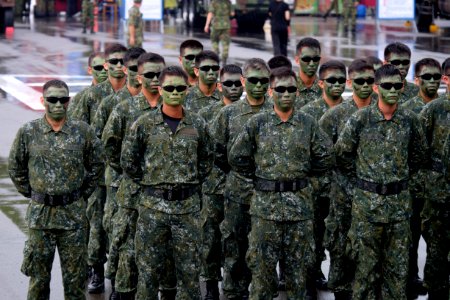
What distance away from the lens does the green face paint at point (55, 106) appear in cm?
925

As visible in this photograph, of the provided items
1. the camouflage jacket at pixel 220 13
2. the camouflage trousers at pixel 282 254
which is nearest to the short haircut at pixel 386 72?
the camouflage trousers at pixel 282 254

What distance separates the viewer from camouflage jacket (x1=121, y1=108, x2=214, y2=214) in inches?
357

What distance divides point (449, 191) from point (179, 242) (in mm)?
2521

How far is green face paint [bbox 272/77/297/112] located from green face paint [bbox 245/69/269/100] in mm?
736

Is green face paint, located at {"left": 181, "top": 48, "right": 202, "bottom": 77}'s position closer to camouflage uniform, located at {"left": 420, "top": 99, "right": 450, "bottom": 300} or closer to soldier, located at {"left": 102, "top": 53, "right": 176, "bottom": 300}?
soldier, located at {"left": 102, "top": 53, "right": 176, "bottom": 300}

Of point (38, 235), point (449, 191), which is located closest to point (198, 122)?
point (38, 235)

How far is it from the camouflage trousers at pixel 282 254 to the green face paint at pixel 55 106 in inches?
71.4

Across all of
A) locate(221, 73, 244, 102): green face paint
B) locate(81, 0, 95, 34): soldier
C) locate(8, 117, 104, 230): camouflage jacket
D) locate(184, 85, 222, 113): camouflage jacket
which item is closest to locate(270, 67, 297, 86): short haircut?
locate(221, 73, 244, 102): green face paint

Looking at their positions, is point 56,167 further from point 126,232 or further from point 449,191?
point 449,191

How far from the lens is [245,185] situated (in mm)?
10008

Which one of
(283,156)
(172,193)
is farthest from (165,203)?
(283,156)

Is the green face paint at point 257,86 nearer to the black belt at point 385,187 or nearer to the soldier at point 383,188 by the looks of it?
the soldier at point 383,188

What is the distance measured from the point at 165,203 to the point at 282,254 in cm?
102

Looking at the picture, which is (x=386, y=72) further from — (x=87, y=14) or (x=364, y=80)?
(x=87, y=14)
